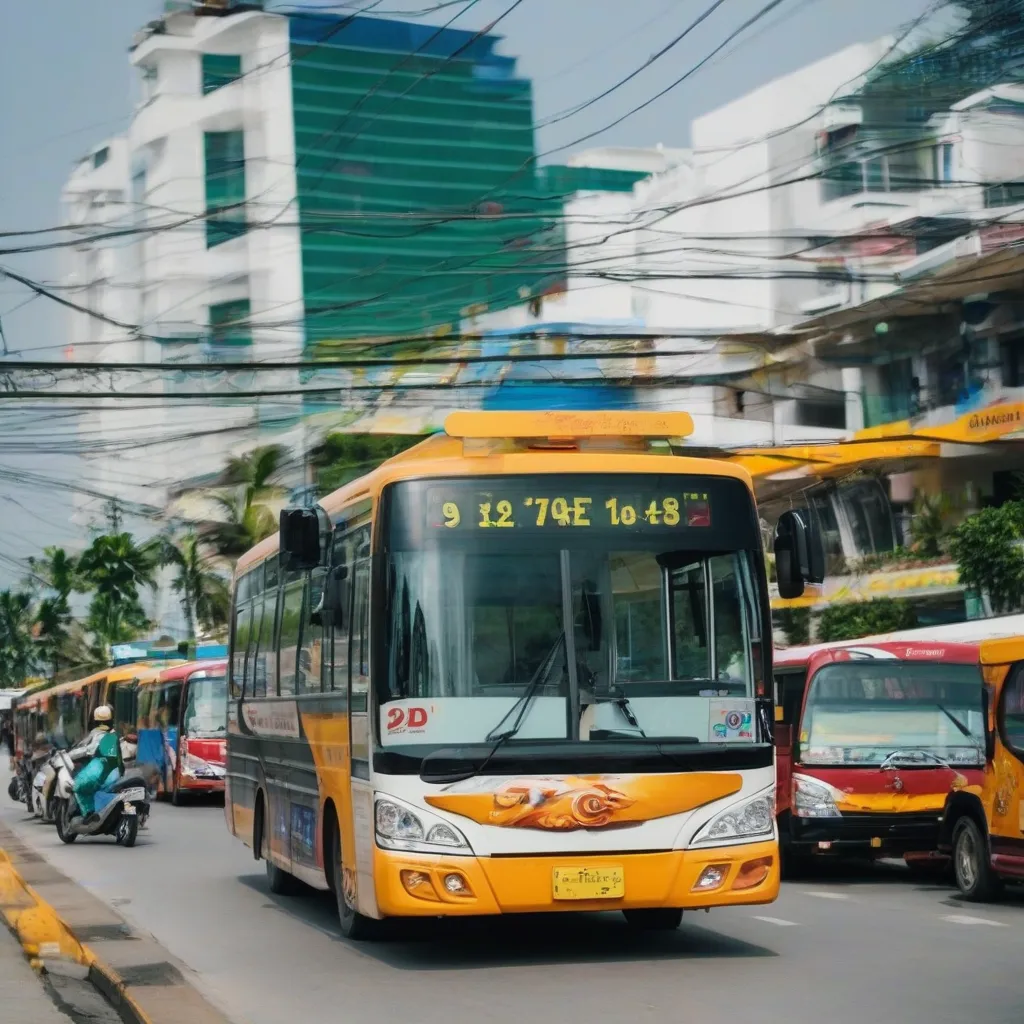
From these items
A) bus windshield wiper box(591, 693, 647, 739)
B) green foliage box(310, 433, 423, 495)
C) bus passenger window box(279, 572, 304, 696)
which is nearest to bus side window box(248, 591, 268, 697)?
bus passenger window box(279, 572, 304, 696)

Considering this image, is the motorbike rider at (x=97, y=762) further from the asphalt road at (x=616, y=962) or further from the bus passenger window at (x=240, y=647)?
the asphalt road at (x=616, y=962)

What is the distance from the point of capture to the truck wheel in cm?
1334

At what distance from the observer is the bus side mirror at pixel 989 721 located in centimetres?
1311

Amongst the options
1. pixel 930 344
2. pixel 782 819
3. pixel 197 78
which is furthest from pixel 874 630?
pixel 197 78

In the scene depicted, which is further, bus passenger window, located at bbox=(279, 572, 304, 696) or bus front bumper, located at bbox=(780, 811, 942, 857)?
bus front bumper, located at bbox=(780, 811, 942, 857)

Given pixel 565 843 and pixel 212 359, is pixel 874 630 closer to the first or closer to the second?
pixel 212 359

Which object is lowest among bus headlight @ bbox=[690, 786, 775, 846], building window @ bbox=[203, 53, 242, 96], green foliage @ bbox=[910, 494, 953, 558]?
bus headlight @ bbox=[690, 786, 775, 846]

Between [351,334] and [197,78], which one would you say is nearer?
[351,334]

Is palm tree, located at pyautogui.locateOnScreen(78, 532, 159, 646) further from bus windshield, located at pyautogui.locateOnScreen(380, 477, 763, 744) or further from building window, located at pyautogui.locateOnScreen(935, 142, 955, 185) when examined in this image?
bus windshield, located at pyautogui.locateOnScreen(380, 477, 763, 744)

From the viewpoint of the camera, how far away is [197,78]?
105 m

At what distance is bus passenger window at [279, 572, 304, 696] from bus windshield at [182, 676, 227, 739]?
19.7 metres

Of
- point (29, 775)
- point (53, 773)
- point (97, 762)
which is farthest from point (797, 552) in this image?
point (29, 775)

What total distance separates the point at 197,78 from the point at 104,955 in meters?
99.3

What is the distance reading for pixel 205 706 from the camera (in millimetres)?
32875
